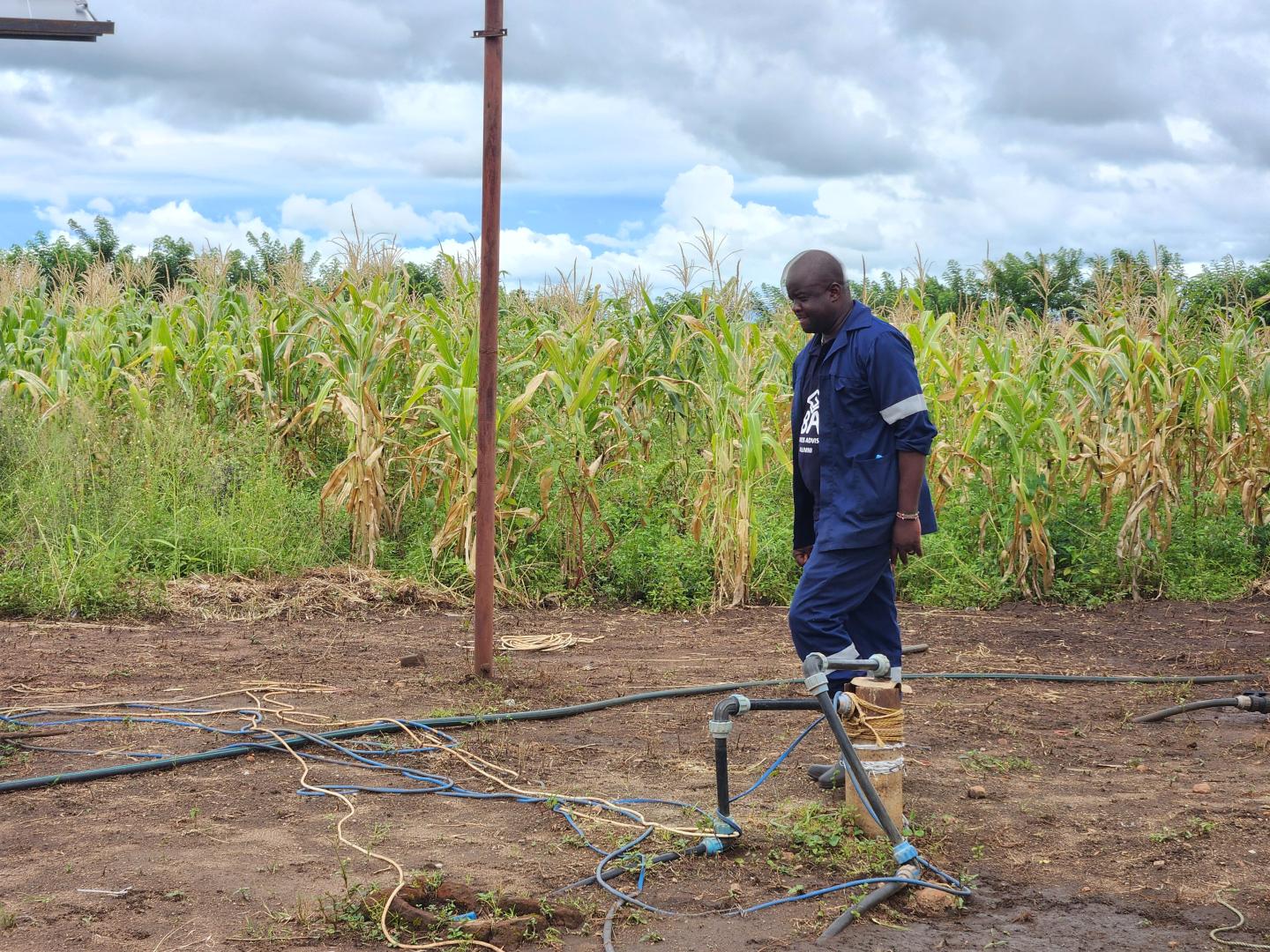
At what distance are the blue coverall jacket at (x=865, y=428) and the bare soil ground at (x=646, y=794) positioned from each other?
1.07 m

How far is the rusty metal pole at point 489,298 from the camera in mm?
5781

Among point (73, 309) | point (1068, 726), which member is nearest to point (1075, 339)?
point (1068, 726)

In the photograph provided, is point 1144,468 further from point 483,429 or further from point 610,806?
point 610,806

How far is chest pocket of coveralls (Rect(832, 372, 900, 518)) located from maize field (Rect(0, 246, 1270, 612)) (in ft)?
12.0

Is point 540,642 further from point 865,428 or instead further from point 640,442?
point 865,428

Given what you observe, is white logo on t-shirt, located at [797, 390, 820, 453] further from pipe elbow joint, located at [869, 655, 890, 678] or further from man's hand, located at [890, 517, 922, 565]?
pipe elbow joint, located at [869, 655, 890, 678]

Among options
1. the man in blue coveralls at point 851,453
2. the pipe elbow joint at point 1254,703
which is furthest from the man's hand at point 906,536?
the pipe elbow joint at point 1254,703

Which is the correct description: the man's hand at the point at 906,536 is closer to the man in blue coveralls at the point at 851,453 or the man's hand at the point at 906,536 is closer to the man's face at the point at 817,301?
the man in blue coveralls at the point at 851,453

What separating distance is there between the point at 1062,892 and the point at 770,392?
5095 millimetres

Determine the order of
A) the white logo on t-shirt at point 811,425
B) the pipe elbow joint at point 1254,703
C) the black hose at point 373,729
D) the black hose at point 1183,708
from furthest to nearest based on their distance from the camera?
1. the black hose at point 1183,708
2. the pipe elbow joint at point 1254,703
3. the black hose at point 373,729
4. the white logo on t-shirt at point 811,425

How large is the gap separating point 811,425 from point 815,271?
0.57 m

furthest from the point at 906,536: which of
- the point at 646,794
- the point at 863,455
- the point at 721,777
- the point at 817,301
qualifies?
the point at 646,794

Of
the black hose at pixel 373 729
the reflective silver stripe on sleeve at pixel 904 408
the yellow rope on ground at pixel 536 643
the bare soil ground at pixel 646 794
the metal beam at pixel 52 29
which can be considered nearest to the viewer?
the bare soil ground at pixel 646 794

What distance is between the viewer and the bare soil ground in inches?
135
